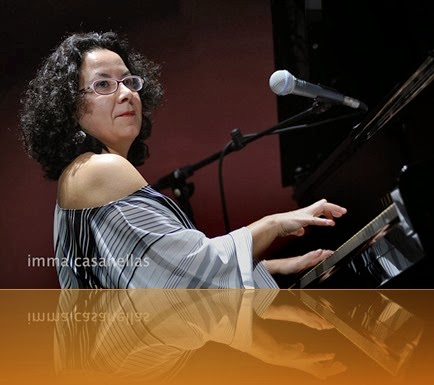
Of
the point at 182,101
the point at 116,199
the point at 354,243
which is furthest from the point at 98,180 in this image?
the point at 354,243

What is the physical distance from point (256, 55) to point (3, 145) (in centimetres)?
113

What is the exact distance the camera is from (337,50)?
8.57 ft

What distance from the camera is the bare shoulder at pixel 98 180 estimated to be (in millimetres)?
2580

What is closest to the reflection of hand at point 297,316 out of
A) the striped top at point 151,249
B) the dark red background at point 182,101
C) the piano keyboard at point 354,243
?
the piano keyboard at point 354,243

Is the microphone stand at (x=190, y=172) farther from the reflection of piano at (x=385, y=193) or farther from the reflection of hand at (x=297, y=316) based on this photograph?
the reflection of hand at (x=297, y=316)

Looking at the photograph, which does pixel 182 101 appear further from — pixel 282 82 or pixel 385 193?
pixel 385 193

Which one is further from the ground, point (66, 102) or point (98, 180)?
point (66, 102)

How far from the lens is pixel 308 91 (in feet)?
8.46

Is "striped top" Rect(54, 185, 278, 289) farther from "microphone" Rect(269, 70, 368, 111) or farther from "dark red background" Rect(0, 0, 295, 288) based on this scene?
"microphone" Rect(269, 70, 368, 111)

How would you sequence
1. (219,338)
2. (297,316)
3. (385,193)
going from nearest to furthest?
(219,338), (297,316), (385,193)

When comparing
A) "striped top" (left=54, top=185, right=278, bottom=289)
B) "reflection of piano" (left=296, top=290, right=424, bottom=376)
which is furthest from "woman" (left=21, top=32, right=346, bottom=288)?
"reflection of piano" (left=296, top=290, right=424, bottom=376)

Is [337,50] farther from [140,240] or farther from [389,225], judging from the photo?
[140,240]

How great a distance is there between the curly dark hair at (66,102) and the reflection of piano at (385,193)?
0.76 meters

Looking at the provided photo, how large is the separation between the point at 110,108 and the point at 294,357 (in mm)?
1631
